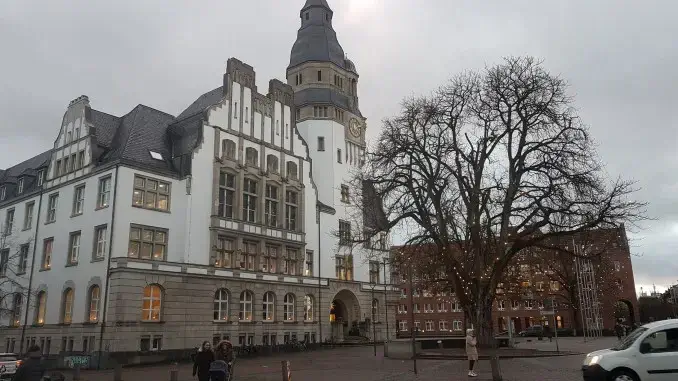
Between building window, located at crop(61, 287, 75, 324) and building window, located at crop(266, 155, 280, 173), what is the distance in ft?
57.2

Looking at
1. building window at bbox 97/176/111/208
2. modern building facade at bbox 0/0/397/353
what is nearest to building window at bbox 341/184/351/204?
modern building facade at bbox 0/0/397/353

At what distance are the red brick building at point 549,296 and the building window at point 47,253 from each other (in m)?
29.6

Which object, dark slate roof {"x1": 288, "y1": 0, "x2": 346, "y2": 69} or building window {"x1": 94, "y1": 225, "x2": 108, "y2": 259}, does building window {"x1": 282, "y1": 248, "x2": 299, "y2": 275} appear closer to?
building window {"x1": 94, "y1": 225, "x2": 108, "y2": 259}

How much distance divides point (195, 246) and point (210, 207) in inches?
129

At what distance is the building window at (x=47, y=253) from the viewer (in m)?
41.8

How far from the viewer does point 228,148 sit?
44.1m

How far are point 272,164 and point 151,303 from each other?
52.8 ft

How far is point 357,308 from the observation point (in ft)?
181

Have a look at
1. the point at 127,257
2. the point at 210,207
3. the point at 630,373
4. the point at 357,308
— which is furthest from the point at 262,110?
the point at 630,373

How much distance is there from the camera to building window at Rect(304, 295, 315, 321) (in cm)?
4900

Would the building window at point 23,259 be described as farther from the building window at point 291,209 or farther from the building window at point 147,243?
the building window at point 291,209

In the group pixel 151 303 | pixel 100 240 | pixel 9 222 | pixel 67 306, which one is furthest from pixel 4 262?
pixel 151 303

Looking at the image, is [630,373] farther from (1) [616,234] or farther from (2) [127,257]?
(2) [127,257]

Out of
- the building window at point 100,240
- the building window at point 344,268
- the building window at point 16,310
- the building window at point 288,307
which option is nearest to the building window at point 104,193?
the building window at point 100,240
